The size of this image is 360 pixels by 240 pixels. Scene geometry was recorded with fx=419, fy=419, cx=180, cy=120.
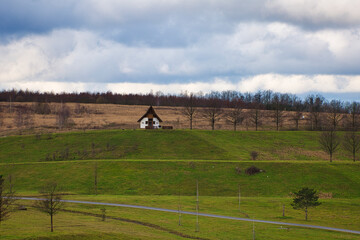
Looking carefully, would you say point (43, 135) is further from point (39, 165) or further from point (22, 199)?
point (22, 199)

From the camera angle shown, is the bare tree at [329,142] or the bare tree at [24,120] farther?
the bare tree at [24,120]

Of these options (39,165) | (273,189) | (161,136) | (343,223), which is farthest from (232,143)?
(343,223)

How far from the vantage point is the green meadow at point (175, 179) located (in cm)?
4875

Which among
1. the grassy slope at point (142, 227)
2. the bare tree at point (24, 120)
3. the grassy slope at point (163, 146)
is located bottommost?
the grassy slope at point (142, 227)

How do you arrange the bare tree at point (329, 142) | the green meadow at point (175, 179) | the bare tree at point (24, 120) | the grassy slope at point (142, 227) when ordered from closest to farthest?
1. the grassy slope at point (142, 227)
2. the green meadow at point (175, 179)
3. the bare tree at point (329, 142)
4. the bare tree at point (24, 120)

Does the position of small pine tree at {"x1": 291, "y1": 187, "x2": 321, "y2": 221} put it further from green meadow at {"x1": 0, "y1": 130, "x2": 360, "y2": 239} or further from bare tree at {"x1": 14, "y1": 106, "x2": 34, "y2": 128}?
bare tree at {"x1": 14, "y1": 106, "x2": 34, "y2": 128}

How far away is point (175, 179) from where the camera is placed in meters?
83.9

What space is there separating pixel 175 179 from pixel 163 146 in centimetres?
2997

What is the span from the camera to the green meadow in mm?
48750

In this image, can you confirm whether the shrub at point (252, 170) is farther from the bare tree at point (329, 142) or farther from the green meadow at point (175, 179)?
the bare tree at point (329, 142)

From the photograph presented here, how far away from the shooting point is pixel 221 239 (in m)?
44.3

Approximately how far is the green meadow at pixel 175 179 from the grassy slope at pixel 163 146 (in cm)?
28

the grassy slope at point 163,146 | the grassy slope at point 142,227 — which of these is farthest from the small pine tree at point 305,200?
the grassy slope at point 163,146

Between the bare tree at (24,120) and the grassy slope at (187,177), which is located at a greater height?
the bare tree at (24,120)
